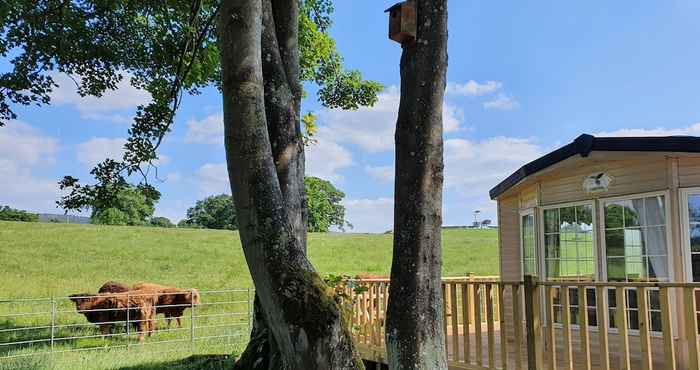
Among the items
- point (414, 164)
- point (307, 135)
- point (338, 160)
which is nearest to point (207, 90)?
point (307, 135)

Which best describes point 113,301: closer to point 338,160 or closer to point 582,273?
point 582,273

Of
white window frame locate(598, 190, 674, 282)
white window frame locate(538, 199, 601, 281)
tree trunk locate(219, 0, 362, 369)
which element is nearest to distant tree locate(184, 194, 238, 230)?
white window frame locate(538, 199, 601, 281)

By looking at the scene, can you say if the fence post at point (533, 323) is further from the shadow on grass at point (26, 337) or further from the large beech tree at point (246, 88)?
the shadow on grass at point (26, 337)

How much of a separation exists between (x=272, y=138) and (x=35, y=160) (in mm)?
19052

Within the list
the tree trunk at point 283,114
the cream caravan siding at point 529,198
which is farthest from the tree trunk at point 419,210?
the cream caravan siding at point 529,198

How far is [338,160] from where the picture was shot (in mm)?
36062

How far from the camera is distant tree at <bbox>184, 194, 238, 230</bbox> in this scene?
49.2 m

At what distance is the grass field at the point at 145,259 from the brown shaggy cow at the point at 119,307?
434mm

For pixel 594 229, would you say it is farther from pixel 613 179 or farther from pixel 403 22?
pixel 403 22

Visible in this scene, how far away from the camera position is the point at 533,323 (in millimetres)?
4895

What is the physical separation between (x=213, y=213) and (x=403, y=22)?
54085 millimetres

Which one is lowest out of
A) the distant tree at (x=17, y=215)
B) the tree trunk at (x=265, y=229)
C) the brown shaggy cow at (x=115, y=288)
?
the brown shaggy cow at (x=115, y=288)

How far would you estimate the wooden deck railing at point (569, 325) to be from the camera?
4191mm

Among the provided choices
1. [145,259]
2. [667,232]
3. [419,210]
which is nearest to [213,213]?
[145,259]
